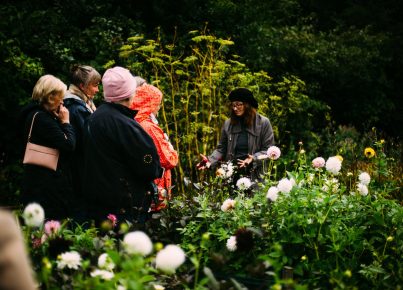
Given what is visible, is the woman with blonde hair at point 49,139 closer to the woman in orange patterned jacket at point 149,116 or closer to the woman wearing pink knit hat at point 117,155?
the woman wearing pink knit hat at point 117,155

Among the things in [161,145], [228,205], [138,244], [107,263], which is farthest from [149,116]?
[138,244]

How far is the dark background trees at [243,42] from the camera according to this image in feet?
26.8

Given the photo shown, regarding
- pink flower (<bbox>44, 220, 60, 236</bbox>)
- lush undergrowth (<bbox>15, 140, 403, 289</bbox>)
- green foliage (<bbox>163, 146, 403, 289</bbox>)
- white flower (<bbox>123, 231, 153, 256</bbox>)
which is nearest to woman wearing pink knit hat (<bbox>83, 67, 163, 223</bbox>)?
lush undergrowth (<bbox>15, 140, 403, 289</bbox>)

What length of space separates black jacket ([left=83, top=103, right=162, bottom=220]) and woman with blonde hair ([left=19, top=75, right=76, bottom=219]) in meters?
0.36

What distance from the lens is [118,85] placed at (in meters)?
3.65

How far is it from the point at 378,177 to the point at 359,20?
1102 centimetres

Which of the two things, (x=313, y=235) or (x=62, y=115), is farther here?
(x=62, y=115)

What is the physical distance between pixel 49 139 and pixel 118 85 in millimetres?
699

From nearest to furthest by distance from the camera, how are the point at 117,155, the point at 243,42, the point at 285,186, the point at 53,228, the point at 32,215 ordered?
1. the point at 32,215
2. the point at 53,228
3. the point at 285,186
4. the point at 117,155
5. the point at 243,42

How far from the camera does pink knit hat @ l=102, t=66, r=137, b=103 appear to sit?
3646 millimetres

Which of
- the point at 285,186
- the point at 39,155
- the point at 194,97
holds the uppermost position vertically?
the point at 194,97

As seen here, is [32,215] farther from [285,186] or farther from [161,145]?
[161,145]

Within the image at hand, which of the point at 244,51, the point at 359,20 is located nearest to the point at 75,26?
the point at 244,51

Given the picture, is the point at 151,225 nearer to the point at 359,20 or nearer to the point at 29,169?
the point at 29,169
